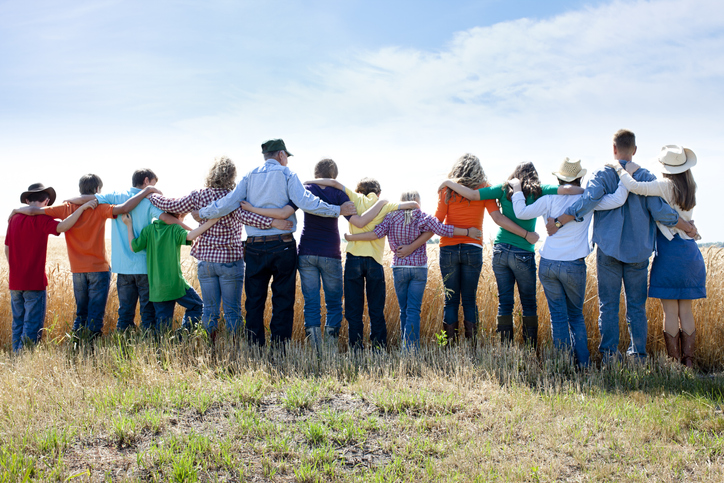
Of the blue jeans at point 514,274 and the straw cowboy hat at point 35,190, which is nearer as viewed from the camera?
the blue jeans at point 514,274

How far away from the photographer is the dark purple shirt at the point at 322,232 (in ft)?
18.5

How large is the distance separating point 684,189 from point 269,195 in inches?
177

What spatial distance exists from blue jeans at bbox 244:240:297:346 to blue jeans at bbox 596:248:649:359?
342 centimetres

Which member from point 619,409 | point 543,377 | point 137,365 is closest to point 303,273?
point 137,365

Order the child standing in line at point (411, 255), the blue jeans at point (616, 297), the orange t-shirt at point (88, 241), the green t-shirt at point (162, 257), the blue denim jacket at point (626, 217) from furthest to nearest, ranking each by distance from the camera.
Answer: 1. the orange t-shirt at point (88, 241)
2. the green t-shirt at point (162, 257)
3. the child standing in line at point (411, 255)
4. the blue jeans at point (616, 297)
5. the blue denim jacket at point (626, 217)

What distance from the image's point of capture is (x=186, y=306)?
6297 mm

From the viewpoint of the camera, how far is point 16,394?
4.40m

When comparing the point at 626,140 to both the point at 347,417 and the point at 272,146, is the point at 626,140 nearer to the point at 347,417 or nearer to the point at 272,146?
the point at 272,146

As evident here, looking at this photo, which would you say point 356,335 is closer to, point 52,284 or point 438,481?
point 438,481

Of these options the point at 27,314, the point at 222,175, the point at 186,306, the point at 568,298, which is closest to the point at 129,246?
the point at 186,306

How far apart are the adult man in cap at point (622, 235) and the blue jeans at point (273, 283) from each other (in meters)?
2.88

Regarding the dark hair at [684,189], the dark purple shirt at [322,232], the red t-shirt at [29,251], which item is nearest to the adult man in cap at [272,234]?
the dark purple shirt at [322,232]

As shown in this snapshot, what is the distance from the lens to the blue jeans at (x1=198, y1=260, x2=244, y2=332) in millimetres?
5645

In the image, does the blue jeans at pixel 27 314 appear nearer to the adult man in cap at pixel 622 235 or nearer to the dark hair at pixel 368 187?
the dark hair at pixel 368 187
